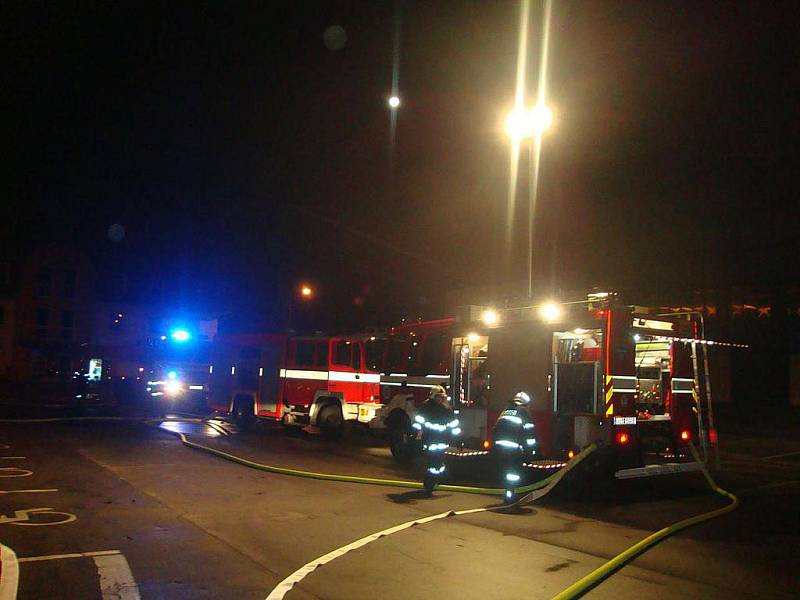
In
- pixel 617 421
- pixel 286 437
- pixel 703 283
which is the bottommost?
pixel 286 437

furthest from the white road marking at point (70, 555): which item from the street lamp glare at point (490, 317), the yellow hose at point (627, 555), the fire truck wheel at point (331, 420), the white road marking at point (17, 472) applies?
the fire truck wheel at point (331, 420)

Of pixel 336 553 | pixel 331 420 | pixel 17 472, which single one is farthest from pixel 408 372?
pixel 336 553

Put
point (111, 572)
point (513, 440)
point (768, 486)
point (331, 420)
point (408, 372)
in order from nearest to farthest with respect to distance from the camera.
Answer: point (111, 572) < point (513, 440) < point (768, 486) < point (408, 372) < point (331, 420)

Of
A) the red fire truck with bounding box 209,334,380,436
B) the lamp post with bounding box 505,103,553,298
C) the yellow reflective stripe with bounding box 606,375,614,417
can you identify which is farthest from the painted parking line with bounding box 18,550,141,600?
the red fire truck with bounding box 209,334,380,436

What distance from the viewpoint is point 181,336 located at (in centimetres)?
2266

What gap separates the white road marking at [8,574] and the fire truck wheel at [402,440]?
736 centimetres

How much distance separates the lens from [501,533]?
7.07 m

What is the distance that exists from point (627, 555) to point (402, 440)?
6.94 meters

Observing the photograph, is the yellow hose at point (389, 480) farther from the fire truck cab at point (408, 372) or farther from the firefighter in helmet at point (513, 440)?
the fire truck cab at point (408, 372)

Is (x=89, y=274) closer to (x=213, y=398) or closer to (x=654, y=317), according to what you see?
(x=213, y=398)

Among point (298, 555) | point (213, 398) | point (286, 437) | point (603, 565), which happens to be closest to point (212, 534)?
point (298, 555)

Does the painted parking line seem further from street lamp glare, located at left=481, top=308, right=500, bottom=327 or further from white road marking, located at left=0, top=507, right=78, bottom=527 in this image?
street lamp glare, located at left=481, top=308, right=500, bottom=327

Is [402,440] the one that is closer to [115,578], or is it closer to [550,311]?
[550,311]

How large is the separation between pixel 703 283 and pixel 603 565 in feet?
62.5
